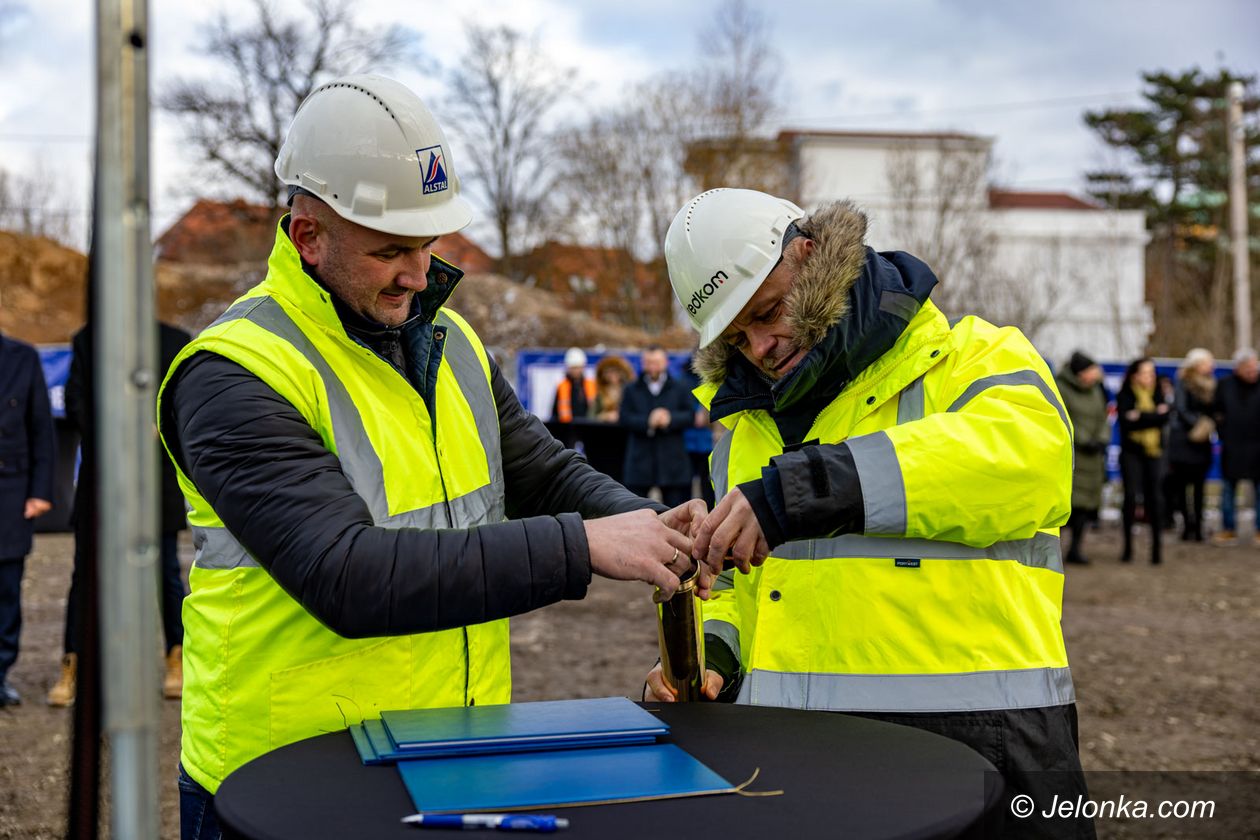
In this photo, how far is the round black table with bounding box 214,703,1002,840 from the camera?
151cm

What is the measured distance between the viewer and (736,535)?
2299 millimetres

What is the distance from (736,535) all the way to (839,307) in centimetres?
57

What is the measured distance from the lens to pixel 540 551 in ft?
6.72

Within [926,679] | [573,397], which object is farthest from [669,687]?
[573,397]

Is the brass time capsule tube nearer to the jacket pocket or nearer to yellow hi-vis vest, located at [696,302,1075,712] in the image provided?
yellow hi-vis vest, located at [696,302,1075,712]

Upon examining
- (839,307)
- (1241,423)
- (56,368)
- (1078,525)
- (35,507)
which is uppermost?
(56,368)

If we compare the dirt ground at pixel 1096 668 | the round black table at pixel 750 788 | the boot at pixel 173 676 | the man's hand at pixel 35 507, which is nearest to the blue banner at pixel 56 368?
the dirt ground at pixel 1096 668

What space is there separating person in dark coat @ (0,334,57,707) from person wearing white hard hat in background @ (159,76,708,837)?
15.2 ft

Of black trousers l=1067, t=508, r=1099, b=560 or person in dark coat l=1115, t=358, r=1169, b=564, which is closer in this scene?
black trousers l=1067, t=508, r=1099, b=560

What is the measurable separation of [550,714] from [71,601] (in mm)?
4616

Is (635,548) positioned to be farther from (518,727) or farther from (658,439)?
(658,439)

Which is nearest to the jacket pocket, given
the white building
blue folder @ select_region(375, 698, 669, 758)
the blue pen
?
blue folder @ select_region(375, 698, 669, 758)

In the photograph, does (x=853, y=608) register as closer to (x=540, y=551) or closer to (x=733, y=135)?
(x=540, y=551)

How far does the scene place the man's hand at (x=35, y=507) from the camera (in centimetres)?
644
